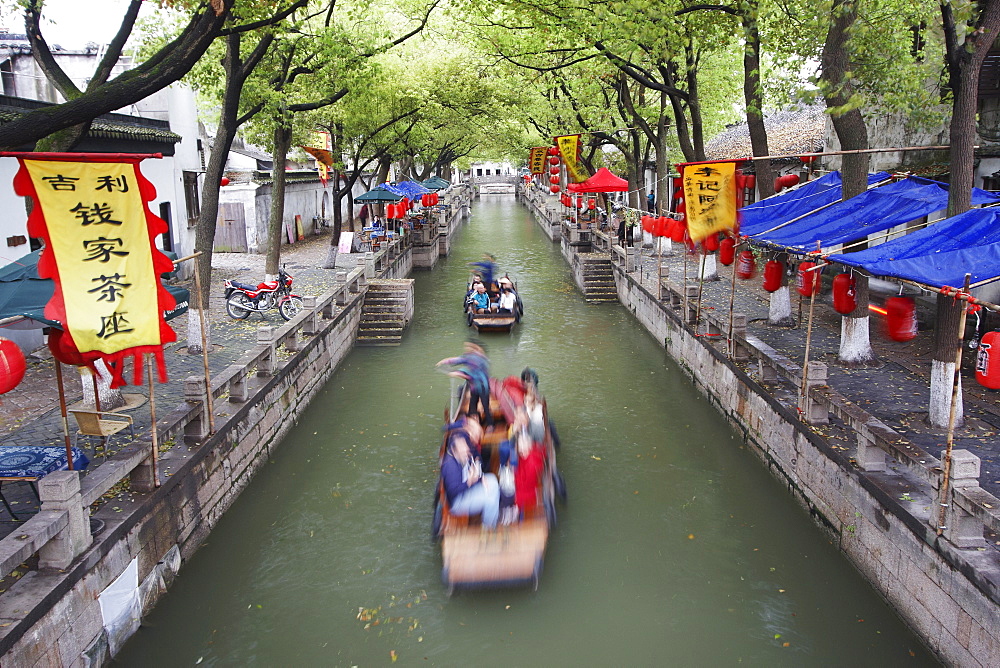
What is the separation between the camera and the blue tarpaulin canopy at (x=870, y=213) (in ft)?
39.6

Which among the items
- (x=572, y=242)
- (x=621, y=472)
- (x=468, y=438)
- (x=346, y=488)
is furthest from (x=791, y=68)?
(x=572, y=242)

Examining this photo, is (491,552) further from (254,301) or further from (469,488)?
(254,301)

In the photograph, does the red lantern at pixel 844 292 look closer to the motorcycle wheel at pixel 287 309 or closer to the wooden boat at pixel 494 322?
the wooden boat at pixel 494 322

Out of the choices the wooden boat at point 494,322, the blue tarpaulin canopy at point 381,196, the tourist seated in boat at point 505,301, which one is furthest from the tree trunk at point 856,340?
the blue tarpaulin canopy at point 381,196

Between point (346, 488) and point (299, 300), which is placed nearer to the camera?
point (346, 488)

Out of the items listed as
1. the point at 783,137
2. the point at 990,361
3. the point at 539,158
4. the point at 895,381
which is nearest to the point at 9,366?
the point at 990,361

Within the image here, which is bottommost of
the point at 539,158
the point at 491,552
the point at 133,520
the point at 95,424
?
the point at 491,552

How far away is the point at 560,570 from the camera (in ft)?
29.2

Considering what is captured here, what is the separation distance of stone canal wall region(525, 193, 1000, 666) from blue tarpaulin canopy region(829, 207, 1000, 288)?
5.49ft

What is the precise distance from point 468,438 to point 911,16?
8.88 m

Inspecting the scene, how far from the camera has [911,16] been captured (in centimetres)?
1088

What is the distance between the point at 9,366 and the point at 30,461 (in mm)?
1200

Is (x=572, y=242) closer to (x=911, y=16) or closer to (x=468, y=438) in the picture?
(x=911, y=16)

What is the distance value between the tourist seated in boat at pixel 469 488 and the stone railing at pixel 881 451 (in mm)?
4193
